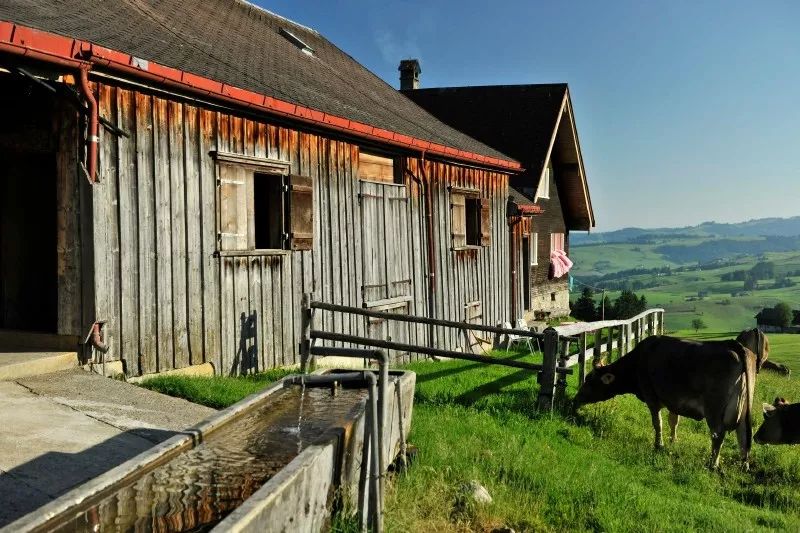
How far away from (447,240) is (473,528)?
10.1 meters

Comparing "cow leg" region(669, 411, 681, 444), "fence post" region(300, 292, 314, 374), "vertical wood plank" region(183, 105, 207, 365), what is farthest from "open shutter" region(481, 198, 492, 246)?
"vertical wood plank" region(183, 105, 207, 365)

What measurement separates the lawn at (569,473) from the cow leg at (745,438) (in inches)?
5.6

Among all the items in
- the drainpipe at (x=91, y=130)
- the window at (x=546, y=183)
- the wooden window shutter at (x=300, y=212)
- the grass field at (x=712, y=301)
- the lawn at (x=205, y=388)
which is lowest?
the grass field at (x=712, y=301)

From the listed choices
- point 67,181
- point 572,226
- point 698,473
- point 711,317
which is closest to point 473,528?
point 698,473

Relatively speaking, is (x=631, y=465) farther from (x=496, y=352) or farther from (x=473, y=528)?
(x=496, y=352)

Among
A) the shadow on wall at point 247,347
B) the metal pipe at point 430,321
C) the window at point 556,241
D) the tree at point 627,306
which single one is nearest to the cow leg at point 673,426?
the metal pipe at point 430,321

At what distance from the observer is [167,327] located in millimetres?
8227

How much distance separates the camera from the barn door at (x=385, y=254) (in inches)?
474

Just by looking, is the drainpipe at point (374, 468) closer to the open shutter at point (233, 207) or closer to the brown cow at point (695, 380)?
the open shutter at point (233, 207)

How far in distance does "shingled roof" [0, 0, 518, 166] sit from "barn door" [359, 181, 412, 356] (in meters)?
1.19

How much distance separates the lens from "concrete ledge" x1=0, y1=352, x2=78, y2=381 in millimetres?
6930

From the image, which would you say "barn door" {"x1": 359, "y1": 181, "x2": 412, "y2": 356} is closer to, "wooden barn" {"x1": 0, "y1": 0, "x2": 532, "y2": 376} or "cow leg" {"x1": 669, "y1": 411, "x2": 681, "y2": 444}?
"wooden barn" {"x1": 0, "y1": 0, "x2": 532, "y2": 376}

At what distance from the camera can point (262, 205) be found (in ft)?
35.6

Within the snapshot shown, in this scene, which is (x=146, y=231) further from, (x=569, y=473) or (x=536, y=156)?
(x=536, y=156)
